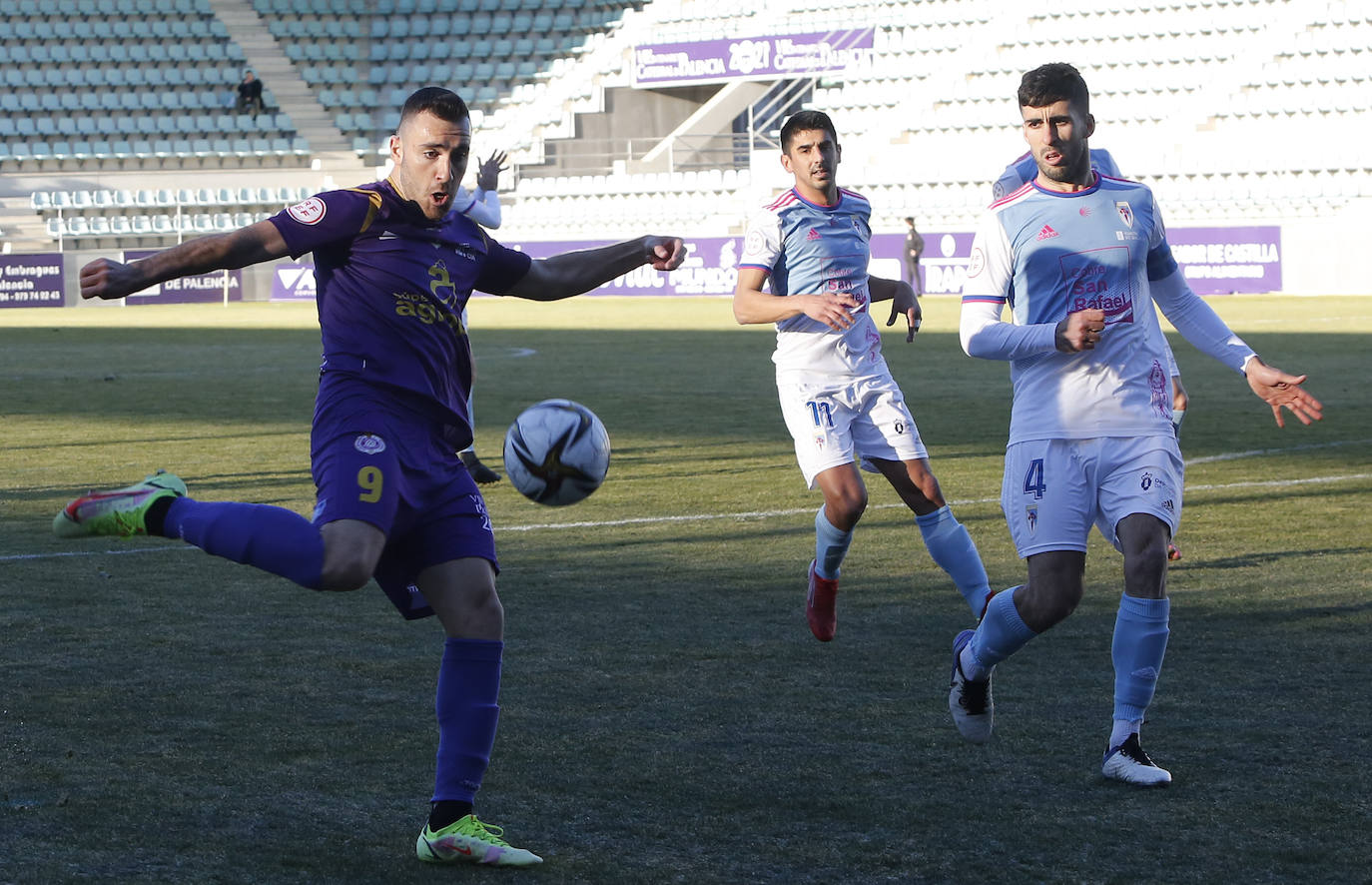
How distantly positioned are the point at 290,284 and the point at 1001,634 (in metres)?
Result: 40.4

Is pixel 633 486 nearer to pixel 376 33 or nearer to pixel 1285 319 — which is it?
pixel 1285 319

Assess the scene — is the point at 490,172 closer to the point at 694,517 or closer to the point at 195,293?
the point at 694,517

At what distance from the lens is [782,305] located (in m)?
6.46

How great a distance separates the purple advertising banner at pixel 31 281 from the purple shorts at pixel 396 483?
130ft

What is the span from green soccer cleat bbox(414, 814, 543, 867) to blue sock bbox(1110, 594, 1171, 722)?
173 cm

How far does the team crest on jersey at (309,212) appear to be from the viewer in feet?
13.9

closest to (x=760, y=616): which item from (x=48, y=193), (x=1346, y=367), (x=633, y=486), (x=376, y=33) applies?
(x=633, y=486)

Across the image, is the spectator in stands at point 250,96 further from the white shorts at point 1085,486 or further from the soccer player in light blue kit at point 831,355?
the white shorts at point 1085,486

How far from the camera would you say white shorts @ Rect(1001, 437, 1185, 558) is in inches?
192

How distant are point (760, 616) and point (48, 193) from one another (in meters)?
44.0

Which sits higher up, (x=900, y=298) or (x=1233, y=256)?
(x=1233, y=256)

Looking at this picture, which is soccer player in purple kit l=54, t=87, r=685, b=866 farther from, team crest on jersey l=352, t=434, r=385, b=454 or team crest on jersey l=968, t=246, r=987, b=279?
team crest on jersey l=968, t=246, r=987, b=279

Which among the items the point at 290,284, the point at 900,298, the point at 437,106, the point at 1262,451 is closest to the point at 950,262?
the point at 290,284

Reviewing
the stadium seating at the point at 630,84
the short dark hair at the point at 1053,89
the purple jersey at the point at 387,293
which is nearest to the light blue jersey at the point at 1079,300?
the short dark hair at the point at 1053,89
